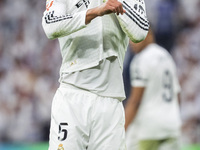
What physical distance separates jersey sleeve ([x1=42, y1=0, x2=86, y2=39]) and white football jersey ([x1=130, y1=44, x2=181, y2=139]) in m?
2.22

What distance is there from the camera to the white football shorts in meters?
2.95

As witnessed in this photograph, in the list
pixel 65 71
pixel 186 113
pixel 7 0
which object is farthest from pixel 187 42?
pixel 65 71

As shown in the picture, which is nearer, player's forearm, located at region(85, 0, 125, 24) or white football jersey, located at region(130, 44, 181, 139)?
player's forearm, located at region(85, 0, 125, 24)

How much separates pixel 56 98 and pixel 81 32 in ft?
1.35

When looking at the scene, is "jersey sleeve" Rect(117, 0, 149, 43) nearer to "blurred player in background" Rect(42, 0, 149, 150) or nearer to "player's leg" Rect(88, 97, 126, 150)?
"blurred player in background" Rect(42, 0, 149, 150)

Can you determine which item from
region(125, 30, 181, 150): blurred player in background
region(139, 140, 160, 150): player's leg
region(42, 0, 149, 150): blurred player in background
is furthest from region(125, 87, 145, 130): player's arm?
region(42, 0, 149, 150): blurred player in background

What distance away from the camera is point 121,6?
9.14ft

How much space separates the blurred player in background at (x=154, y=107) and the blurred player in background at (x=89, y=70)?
6.50 feet

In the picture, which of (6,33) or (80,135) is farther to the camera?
(6,33)

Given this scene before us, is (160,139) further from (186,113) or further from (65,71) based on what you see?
(186,113)

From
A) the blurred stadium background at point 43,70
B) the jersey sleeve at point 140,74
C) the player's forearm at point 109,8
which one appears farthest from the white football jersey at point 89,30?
the blurred stadium background at point 43,70

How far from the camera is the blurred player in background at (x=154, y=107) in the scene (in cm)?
513

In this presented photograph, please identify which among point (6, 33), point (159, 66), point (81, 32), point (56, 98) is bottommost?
point (6, 33)

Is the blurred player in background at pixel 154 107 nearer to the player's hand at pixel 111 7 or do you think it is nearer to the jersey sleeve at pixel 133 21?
the jersey sleeve at pixel 133 21
